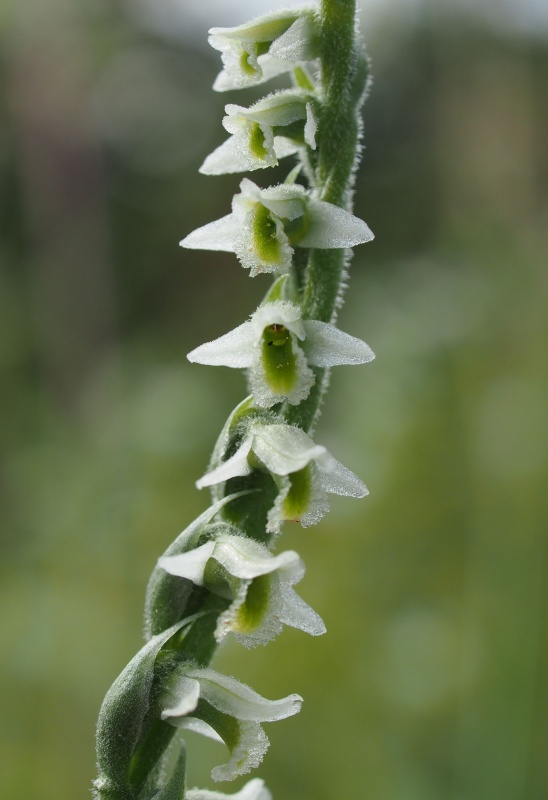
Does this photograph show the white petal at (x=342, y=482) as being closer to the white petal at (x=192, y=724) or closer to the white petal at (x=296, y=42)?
the white petal at (x=192, y=724)

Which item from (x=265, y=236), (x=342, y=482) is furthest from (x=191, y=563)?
(x=265, y=236)

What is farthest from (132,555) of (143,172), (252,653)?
(143,172)

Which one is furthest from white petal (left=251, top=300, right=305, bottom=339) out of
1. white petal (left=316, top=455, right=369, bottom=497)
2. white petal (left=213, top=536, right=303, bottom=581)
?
white petal (left=213, top=536, right=303, bottom=581)

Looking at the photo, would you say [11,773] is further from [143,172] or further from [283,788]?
[143,172]

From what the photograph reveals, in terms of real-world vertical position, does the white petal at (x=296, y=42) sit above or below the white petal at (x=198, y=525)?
above

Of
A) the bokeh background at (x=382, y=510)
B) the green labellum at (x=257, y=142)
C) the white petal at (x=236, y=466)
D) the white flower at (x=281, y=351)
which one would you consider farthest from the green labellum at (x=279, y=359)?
the bokeh background at (x=382, y=510)

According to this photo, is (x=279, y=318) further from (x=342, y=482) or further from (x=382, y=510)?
(x=382, y=510)
